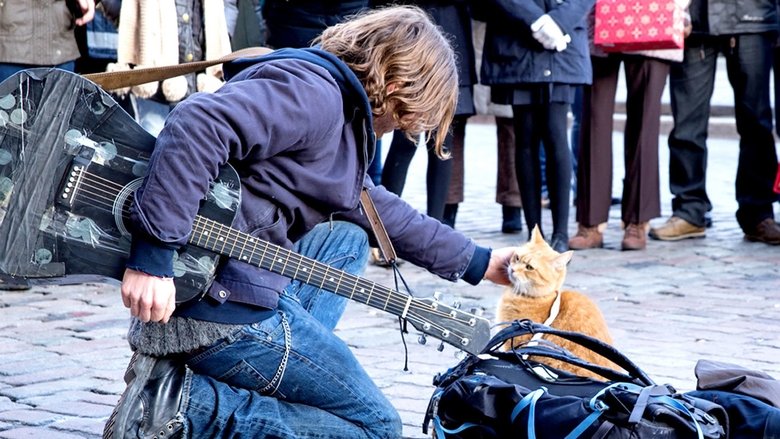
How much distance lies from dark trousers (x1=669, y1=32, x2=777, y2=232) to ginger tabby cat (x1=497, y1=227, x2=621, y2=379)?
2966 mm

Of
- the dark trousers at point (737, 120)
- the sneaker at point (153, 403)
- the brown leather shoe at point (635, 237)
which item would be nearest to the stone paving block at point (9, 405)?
the sneaker at point (153, 403)

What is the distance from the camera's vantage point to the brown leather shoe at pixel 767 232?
7.43m

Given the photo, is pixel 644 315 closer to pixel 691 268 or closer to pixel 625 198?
pixel 691 268

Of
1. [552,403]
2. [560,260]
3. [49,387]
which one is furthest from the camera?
[560,260]

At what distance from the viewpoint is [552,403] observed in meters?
2.83

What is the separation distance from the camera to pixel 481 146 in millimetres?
13547

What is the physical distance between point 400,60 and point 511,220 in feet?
15.8

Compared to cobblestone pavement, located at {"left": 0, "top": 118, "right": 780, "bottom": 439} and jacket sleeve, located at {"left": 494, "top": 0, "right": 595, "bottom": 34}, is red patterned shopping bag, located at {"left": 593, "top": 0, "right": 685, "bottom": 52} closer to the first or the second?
jacket sleeve, located at {"left": 494, "top": 0, "right": 595, "bottom": 34}

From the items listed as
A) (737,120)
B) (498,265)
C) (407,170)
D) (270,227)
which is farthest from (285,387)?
(737,120)

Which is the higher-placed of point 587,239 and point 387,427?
point 387,427

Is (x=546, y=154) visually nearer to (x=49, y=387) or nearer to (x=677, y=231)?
(x=677, y=231)

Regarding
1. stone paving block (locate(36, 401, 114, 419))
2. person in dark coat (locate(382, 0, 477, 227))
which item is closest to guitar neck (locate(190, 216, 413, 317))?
stone paving block (locate(36, 401, 114, 419))

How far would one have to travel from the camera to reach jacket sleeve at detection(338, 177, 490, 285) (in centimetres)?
349

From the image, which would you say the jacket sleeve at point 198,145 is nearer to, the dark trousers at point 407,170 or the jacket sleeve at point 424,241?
the jacket sleeve at point 424,241
